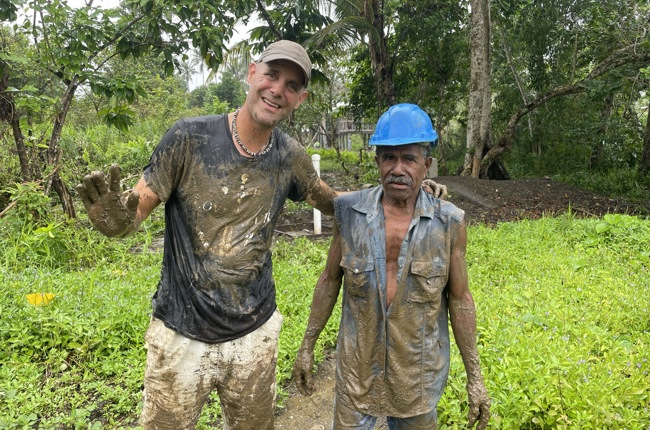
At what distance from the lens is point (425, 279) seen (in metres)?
1.72

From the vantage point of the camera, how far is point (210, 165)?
70.5 inches

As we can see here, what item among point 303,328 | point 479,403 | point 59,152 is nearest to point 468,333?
point 479,403

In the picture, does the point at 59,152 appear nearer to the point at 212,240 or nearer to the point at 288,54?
the point at 212,240

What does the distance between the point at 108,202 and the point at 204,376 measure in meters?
0.82

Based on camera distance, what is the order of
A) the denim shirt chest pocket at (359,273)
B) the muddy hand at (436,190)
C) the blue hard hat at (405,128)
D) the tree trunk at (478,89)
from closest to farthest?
1. the blue hard hat at (405,128)
2. the denim shirt chest pocket at (359,273)
3. the muddy hand at (436,190)
4. the tree trunk at (478,89)

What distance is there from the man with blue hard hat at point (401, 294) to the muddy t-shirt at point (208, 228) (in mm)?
397

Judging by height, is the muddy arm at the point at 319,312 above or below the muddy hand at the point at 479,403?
above

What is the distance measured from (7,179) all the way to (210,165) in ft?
20.9

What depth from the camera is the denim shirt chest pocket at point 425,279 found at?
172 centimetres

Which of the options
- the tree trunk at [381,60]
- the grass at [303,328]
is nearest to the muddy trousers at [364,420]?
the grass at [303,328]

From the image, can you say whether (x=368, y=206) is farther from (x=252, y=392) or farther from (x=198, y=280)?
(x=252, y=392)

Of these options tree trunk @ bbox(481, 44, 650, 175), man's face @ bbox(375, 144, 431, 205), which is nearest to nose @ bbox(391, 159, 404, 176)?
man's face @ bbox(375, 144, 431, 205)

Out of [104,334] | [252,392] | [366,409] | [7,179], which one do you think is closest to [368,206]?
[366,409]

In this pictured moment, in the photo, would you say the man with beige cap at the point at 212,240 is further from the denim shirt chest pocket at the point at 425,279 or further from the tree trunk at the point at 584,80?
the tree trunk at the point at 584,80
